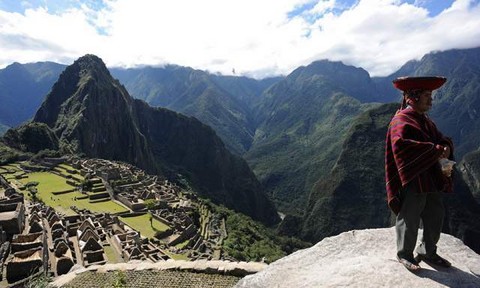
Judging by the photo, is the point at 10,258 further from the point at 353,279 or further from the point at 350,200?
the point at 350,200

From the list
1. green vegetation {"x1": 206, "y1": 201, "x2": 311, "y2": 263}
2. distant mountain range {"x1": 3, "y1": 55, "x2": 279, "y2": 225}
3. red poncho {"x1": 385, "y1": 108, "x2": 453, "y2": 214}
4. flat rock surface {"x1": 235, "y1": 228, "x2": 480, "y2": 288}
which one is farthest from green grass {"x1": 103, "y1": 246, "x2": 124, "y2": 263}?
distant mountain range {"x1": 3, "y1": 55, "x2": 279, "y2": 225}

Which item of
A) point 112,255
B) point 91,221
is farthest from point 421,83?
point 91,221

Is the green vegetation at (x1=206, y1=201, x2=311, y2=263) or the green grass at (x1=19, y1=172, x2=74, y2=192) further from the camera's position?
the green grass at (x1=19, y1=172, x2=74, y2=192)

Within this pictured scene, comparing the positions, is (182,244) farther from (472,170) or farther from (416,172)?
(472,170)

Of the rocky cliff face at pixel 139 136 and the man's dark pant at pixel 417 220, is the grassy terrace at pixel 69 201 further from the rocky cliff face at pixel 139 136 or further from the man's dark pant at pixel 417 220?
the rocky cliff face at pixel 139 136

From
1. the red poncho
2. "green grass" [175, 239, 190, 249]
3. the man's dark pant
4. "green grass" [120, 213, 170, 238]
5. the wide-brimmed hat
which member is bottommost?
"green grass" [175, 239, 190, 249]

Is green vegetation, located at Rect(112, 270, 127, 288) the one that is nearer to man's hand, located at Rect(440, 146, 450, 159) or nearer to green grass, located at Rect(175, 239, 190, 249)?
man's hand, located at Rect(440, 146, 450, 159)

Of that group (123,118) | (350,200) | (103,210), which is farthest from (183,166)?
(103,210)
